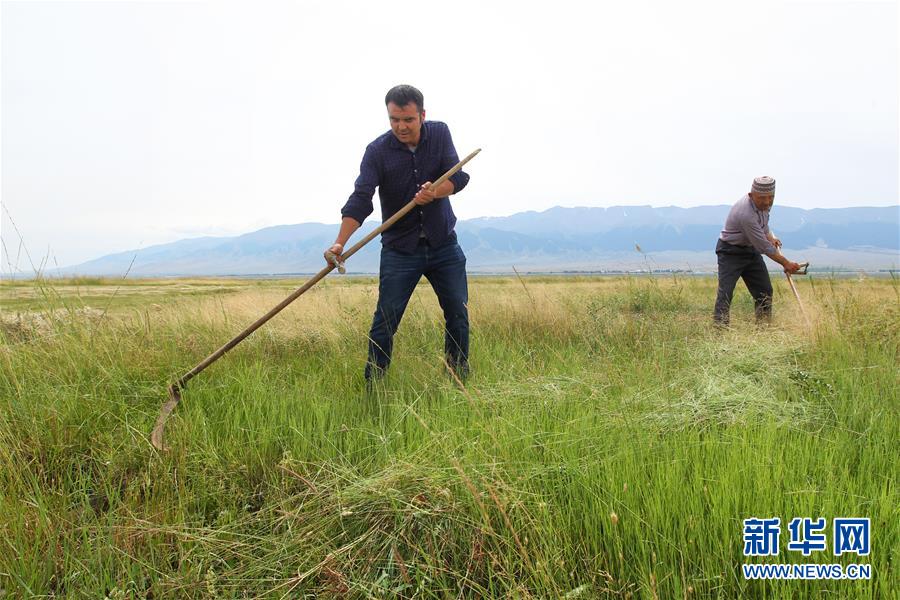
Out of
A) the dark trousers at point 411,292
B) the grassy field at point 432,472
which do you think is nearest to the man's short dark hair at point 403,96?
the dark trousers at point 411,292

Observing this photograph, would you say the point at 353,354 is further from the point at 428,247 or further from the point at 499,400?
the point at 499,400

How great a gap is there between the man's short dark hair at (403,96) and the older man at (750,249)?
11.7 ft

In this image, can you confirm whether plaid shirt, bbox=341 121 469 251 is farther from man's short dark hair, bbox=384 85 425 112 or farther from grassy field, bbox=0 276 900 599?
grassy field, bbox=0 276 900 599

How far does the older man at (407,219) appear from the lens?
127 inches

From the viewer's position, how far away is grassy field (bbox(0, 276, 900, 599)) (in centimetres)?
146

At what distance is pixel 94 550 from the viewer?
171 centimetres

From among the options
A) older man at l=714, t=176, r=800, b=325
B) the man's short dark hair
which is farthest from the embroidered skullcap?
the man's short dark hair

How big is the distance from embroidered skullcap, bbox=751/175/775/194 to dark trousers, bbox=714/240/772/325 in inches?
22.9

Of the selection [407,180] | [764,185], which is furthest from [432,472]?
[764,185]

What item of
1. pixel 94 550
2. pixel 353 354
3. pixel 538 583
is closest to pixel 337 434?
pixel 94 550

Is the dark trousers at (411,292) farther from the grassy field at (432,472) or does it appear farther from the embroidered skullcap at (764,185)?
the embroidered skullcap at (764,185)

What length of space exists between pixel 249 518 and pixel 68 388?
1.71 metres

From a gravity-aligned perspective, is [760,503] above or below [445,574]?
above

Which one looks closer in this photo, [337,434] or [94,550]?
[94,550]
